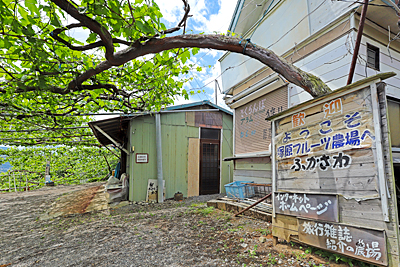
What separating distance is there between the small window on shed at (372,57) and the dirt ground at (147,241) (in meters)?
3.28

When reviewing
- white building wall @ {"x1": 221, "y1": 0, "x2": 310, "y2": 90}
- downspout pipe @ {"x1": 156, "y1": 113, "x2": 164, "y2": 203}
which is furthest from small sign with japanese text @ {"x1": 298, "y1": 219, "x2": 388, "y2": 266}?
downspout pipe @ {"x1": 156, "y1": 113, "x2": 164, "y2": 203}

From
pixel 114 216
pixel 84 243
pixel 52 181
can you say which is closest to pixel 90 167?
pixel 52 181

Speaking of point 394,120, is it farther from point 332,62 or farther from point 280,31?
point 280,31

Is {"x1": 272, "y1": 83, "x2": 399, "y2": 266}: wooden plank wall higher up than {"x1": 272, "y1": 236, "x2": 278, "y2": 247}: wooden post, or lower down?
higher up

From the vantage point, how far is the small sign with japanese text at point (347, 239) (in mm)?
1877

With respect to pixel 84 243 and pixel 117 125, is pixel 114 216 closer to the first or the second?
pixel 84 243

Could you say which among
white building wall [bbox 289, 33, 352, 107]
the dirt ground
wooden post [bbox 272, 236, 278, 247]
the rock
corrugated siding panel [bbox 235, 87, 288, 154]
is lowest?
the dirt ground

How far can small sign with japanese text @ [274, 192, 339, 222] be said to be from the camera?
2289 mm

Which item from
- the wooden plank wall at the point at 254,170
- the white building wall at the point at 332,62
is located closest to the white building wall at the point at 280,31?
→ the white building wall at the point at 332,62

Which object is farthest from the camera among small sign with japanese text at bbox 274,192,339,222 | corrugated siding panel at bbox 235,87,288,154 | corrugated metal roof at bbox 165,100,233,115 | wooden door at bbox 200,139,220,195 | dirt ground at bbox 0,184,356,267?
wooden door at bbox 200,139,220,195

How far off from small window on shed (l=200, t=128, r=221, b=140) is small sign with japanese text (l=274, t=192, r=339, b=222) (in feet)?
19.8

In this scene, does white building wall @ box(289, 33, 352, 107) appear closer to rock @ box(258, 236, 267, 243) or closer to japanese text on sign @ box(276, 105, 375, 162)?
japanese text on sign @ box(276, 105, 375, 162)

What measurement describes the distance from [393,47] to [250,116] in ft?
10.1

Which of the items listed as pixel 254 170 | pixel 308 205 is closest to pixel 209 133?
pixel 254 170
